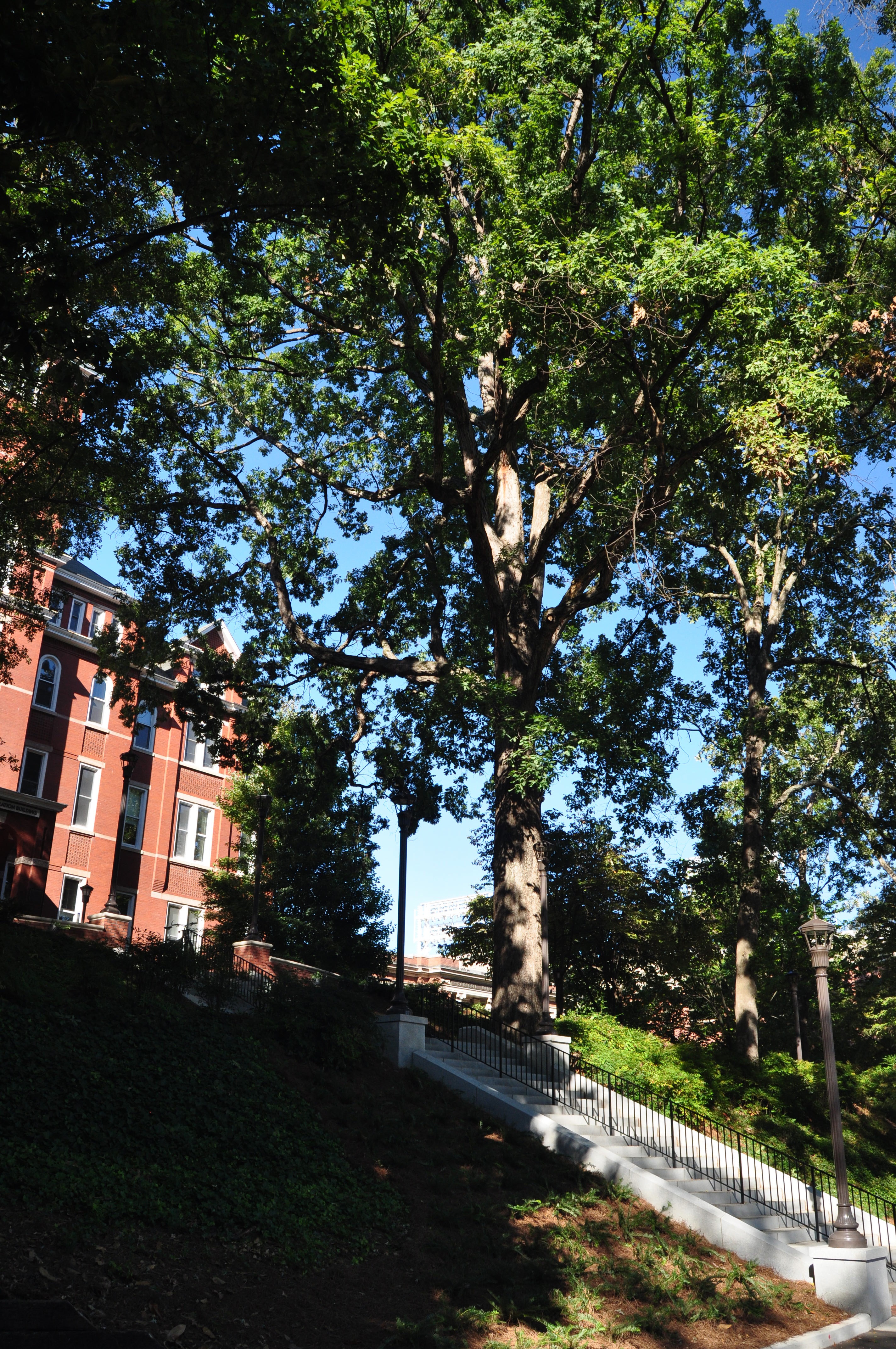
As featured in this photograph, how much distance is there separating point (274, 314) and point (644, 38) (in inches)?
322

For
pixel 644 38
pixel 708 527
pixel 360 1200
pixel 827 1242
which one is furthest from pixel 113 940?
pixel 644 38

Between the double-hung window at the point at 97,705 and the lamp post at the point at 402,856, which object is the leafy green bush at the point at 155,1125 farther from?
the double-hung window at the point at 97,705

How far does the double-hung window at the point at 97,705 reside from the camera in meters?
32.3

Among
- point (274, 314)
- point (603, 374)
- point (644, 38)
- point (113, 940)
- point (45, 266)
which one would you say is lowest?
point (113, 940)

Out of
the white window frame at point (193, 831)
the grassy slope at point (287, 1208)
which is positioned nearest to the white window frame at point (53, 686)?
the white window frame at point (193, 831)

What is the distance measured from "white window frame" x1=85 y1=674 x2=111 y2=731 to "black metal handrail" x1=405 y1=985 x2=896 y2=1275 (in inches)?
711

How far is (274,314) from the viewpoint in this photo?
1944 cm

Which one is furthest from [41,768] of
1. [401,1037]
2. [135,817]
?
[401,1037]

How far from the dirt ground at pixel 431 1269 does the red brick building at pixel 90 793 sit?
15329 mm

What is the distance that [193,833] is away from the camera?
36.2m

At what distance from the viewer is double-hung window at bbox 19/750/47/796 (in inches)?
1169

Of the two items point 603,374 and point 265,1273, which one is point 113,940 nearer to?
point 265,1273

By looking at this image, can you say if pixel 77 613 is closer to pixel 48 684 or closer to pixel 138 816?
pixel 48 684

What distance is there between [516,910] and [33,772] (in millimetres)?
18894
